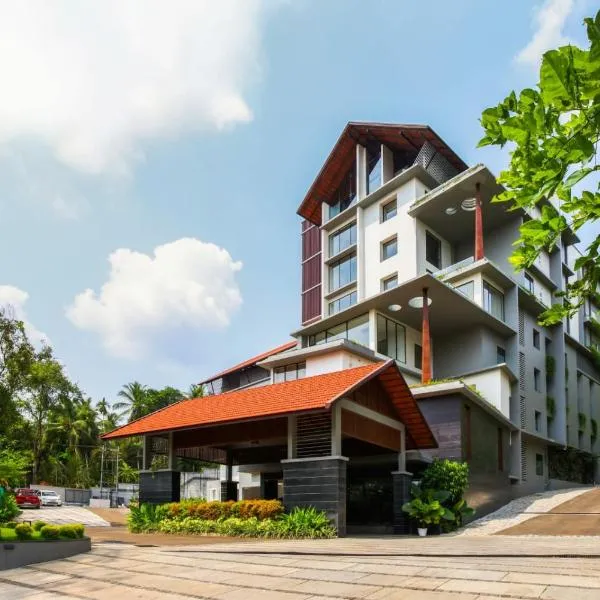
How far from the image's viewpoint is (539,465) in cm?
3969

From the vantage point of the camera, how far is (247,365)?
54812 mm

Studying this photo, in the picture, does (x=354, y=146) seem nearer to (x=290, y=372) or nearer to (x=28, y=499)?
(x=290, y=372)

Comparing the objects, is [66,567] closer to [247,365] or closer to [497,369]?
[497,369]

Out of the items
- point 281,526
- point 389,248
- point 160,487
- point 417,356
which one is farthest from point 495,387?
point 160,487

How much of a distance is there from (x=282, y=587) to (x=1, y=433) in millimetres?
35990

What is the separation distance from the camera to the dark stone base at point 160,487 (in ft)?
76.7

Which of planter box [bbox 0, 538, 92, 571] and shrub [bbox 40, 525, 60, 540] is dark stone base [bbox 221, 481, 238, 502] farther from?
shrub [bbox 40, 525, 60, 540]

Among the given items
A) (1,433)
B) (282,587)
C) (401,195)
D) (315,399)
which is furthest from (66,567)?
(401,195)

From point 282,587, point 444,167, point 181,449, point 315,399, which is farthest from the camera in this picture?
point 444,167

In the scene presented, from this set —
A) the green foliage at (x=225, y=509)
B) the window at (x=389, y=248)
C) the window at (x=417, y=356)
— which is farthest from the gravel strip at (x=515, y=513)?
the window at (x=389, y=248)

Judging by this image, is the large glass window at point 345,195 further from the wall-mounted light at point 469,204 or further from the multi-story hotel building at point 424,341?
the wall-mounted light at point 469,204

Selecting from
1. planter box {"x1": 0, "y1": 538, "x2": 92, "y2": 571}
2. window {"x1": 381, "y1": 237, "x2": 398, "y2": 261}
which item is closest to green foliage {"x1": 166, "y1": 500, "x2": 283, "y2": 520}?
planter box {"x1": 0, "y1": 538, "x2": 92, "y2": 571}

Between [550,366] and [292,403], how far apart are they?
29.1m

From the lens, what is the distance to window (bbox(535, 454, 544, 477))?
39166 mm
